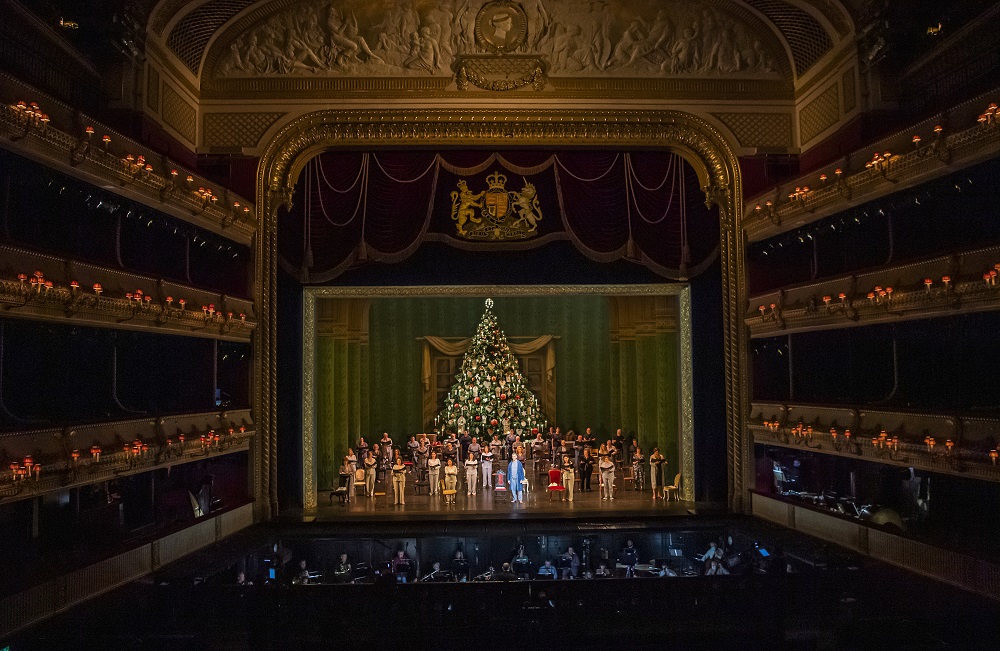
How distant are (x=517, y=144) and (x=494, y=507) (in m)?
8.00

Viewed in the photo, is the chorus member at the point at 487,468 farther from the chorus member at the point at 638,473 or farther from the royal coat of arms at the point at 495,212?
the royal coat of arms at the point at 495,212

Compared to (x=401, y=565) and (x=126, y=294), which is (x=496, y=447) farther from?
(x=126, y=294)

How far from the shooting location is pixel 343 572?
13.7 m

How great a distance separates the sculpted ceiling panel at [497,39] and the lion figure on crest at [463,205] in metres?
2.54

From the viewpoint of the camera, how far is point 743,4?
55.3 feet

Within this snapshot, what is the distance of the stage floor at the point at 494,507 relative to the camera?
52.7 feet

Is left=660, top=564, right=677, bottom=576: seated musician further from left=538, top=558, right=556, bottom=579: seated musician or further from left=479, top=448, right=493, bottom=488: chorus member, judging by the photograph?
left=479, top=448, right=493, bottom=488: chorus member

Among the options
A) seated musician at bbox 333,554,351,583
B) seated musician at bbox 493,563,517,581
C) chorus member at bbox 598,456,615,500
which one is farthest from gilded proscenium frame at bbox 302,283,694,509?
seated musician at bbox 493,563,517,581

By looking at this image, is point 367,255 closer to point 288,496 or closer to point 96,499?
point 288,496

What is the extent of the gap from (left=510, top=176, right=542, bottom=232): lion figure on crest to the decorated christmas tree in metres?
7.23

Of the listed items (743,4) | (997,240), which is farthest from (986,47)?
(743,4)

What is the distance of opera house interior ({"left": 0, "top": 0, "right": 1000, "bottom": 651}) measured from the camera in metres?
10.7

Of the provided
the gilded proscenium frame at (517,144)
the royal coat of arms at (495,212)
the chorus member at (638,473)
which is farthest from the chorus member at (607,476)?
the royal coat of arms at (495,212)

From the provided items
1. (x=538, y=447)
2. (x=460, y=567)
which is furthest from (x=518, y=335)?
(x=460, y=567)
